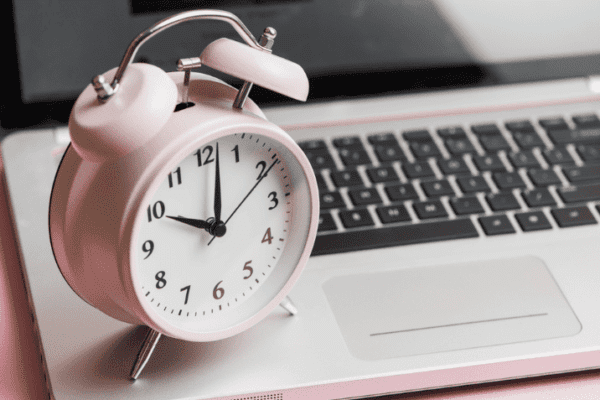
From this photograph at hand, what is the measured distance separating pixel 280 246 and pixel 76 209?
13cm

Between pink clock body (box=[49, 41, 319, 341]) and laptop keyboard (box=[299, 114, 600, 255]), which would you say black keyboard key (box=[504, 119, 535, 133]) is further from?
pink clock body (box=[49, 41, 319, 341])

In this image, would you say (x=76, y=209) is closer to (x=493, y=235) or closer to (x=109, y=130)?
(x=109, y=130)

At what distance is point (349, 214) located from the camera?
1.88 ft

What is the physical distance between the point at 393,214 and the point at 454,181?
9 cm

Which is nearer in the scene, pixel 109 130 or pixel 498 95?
pixel 109 130

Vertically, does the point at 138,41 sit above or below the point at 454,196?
above

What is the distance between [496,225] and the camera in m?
0.57

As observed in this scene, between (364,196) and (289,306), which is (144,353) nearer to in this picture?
(289,306)

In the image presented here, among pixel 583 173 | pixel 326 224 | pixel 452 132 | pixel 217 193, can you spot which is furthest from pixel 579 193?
pixel 217 193

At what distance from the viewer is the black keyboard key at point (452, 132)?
676mm

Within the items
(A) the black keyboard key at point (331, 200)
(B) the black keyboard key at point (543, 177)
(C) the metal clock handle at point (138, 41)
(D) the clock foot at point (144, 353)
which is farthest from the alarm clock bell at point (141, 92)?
(B) the black keyboard key at point (543, 177)

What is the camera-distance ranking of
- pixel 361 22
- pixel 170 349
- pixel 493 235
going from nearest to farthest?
pixel 170 349, pixel 493 235, pixel 361 22

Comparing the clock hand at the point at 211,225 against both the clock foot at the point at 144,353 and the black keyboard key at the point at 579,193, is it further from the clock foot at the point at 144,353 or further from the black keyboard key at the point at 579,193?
the black keyboard key at the point at 579,193

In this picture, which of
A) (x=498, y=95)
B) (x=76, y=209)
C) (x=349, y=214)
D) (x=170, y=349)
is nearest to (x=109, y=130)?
(x=76, y=209)
